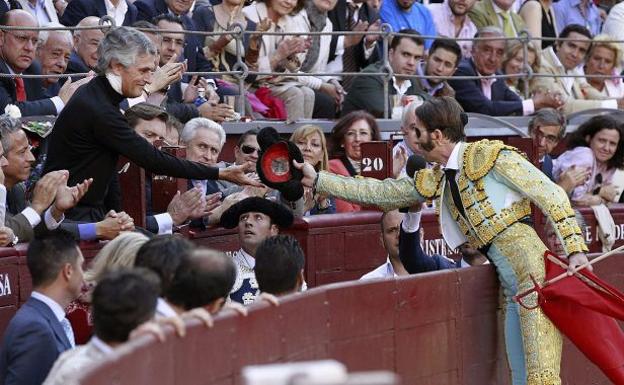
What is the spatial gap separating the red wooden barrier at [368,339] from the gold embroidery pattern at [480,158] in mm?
567

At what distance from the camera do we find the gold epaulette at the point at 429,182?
7734 millimetres

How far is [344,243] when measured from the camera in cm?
923

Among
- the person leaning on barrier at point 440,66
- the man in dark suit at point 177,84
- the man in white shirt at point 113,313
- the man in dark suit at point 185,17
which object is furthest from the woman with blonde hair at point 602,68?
the man in white shirt at point 113,313

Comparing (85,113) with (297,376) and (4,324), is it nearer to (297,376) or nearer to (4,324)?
(4,324)

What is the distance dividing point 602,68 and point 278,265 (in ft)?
25.1

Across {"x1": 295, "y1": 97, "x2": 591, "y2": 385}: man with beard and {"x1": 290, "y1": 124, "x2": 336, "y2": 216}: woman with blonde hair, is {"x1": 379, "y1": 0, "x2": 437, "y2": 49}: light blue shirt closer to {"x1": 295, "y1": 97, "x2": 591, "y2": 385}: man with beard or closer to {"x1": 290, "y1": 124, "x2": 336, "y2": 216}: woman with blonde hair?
{"x1": 290, "y1": 124, "x2": 336, "y2": 216}: woman with blonde hair

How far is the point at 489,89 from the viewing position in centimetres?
1231

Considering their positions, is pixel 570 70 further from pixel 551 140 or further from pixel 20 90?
pixel 20 90

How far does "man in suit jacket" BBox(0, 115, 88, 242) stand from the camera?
687cm

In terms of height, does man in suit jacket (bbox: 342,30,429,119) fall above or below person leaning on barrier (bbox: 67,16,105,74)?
below

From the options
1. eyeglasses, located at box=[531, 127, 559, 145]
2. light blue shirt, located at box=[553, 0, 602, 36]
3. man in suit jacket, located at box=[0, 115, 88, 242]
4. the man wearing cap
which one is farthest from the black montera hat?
light blue shirt, located at box=[553, 0, 602, 36]

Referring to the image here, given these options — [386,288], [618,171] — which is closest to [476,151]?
[386,288]

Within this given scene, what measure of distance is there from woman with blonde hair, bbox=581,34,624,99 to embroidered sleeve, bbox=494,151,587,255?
18.7ft

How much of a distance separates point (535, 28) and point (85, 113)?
7.28 metres
